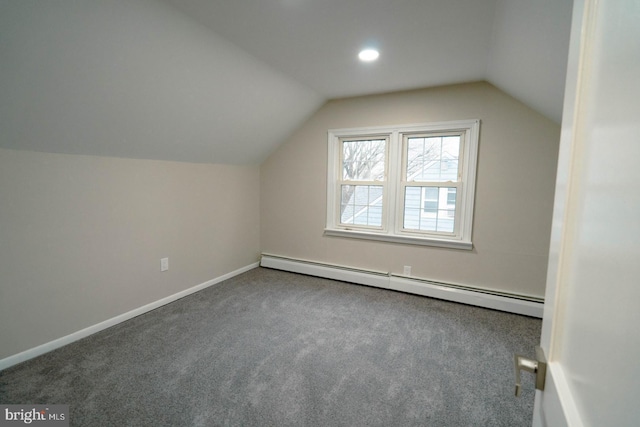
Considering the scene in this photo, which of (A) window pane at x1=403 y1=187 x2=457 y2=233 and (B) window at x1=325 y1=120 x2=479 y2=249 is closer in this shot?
(B) window at x1=325 y1=120 x2=479 y2=249

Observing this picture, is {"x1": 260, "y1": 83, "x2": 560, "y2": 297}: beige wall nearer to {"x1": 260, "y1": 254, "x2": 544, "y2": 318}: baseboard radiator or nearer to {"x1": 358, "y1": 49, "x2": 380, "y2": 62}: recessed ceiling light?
{"x1": 260, "y1": 254, "x2": 544, "y2": 318}: baseboard radiator

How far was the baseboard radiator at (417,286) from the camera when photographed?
276 cm

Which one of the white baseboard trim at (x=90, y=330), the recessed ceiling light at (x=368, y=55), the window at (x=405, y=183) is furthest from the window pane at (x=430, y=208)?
the white baseboard trim at (x=90, y=330)

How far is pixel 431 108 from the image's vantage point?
3041 mm

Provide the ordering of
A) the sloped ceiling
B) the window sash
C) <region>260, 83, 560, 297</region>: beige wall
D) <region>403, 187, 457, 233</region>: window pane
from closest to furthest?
the sloped ceiling, <region>260, 83, 560, 297</region>: beige wall, <region>403, 187, 457, 233</region>: window pane, the window sash

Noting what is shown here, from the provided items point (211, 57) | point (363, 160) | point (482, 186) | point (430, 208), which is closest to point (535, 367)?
point (211, 57)

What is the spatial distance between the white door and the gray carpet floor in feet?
4.14

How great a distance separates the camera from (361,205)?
359 cm

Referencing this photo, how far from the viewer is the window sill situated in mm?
3004

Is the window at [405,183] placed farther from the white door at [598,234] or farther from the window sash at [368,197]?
the white door at [598,234]

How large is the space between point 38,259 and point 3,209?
0.39 metres

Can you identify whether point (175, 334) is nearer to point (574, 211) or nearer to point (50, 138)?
point (50, 138)

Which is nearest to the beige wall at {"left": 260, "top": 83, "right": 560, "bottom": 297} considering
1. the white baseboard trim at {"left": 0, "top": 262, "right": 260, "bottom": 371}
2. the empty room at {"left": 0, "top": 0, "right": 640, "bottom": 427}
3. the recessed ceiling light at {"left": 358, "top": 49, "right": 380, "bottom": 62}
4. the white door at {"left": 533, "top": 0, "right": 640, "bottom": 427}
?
the empty room at {"left": 0, "top": 0, "right": 640, "bottom": 427}

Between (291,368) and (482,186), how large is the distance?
7.98 ft
